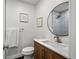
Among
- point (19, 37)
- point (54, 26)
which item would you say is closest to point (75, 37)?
point (54, 26)

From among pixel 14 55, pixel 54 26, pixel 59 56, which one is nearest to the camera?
pixel 59 56

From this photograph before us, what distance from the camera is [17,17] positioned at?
3248 mm

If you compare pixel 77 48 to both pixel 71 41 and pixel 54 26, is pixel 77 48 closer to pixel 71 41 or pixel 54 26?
pixel 71 41

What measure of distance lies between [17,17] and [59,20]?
6.42 ft

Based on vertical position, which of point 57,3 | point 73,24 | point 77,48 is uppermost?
point 57,3

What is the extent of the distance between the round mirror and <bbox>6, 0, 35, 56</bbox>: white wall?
4.29ft

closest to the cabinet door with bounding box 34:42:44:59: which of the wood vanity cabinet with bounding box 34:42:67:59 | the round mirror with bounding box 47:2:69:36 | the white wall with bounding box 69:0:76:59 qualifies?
the wood vanity cabinet with bounding box 34:42:67:59

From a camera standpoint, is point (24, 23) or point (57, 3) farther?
point (24, 23)

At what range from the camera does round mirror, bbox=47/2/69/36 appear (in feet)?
6.20

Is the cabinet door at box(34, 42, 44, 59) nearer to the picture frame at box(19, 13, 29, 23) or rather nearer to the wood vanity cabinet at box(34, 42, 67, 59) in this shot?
the wood vanity cabinet at box(34, 42, 67, 59)

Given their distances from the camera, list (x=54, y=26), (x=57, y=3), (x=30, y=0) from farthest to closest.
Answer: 1. (x=30, y=0)
2. (x=54, y=26)
3. (x=57, y=3)

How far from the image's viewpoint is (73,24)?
72 cm

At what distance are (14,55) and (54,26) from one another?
2.13m

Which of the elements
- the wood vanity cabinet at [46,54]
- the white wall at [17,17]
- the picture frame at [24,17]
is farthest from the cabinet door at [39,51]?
the picture frame at [24,17]
